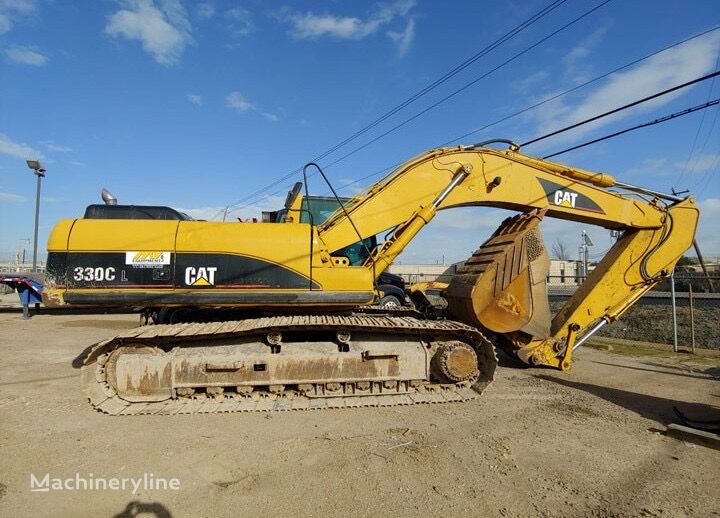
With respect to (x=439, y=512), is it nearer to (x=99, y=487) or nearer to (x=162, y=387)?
(x=99, y=487)

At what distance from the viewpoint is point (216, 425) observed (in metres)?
4.56

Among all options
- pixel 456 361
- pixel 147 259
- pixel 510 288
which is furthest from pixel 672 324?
pixel 147 259

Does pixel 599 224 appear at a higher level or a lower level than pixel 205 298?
higher

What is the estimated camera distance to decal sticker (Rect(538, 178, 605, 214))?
6.66 metres

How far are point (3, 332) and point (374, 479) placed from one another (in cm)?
1171

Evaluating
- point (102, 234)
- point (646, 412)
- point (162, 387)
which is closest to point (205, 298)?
point (162, 387)

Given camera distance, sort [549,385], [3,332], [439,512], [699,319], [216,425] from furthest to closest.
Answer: [699,319]
[3,332]
[549,385]
[216,425]
[439,512]

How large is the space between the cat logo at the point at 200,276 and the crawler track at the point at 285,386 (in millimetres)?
556

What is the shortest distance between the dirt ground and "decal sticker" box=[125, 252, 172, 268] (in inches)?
69.5

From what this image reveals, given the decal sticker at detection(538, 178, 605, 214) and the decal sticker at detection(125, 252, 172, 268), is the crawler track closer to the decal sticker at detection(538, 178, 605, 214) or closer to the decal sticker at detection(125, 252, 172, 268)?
the decal sticker at detection(125, 252, 172, 268)

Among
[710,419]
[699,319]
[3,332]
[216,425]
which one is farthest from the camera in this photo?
[699,319]

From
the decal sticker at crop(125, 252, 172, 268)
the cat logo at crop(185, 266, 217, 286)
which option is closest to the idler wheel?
the cat logo at crop(185, 266, 217, 286)

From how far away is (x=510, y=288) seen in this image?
19.6ft

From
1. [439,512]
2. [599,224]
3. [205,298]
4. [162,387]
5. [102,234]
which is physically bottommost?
[439,512]
